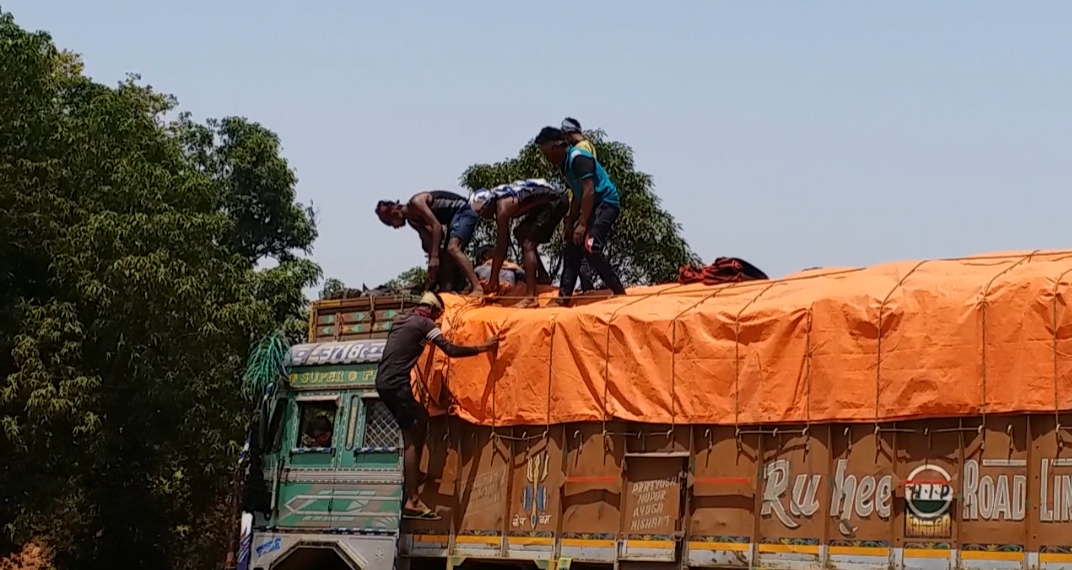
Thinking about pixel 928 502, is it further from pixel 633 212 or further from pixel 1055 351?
pixel 633 212

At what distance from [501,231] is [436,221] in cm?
73

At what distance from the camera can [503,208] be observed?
11.6 metres

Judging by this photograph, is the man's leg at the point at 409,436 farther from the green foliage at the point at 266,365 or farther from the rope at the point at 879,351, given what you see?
the rope at the point at 879,351

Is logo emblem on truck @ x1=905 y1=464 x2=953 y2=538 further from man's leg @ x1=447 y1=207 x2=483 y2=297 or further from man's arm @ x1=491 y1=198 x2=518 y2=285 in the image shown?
man's leg @ x1=447 y1=207 x2=483 y2=297

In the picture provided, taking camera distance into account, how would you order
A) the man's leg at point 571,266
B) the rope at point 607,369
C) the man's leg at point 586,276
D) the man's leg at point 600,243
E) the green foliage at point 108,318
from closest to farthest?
the rope at point 607,369 < the man's leg at point 600,243 < the man's leg at point 571,266 < the man's leg at point 586,276 < the green foliage at point 108,318

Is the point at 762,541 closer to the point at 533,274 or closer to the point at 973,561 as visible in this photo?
the point at 973,561

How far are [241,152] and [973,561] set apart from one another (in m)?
19.4

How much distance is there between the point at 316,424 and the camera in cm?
1126

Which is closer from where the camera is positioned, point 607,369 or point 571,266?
point 607,369

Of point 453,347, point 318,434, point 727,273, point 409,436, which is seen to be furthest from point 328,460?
point 727,273

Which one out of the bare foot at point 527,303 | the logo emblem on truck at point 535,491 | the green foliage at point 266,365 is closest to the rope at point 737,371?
the logo emblem on truck at point 535,491

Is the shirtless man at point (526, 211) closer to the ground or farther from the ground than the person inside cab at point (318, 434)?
farther from the ground

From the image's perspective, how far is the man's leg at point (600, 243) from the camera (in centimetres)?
1098

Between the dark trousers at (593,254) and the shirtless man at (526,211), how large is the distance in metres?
0.38
